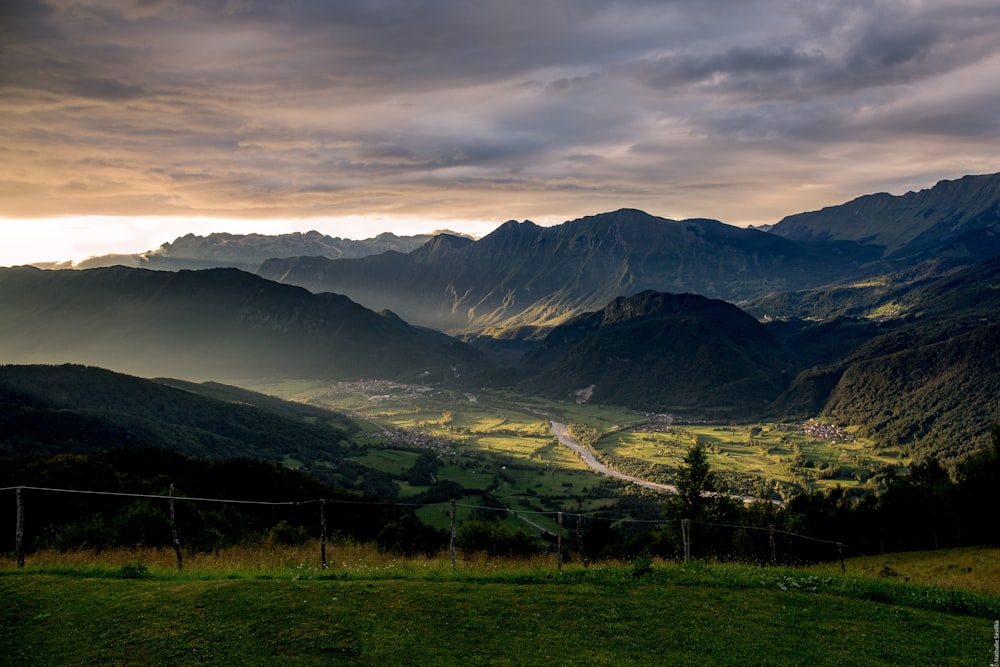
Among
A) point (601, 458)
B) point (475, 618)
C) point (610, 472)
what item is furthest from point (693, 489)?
point (601, 458)

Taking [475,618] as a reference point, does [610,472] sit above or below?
below

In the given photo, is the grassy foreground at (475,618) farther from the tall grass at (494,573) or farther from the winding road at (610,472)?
the winding road at (610,472)

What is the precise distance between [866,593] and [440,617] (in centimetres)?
1270

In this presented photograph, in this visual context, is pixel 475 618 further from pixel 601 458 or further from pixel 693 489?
pixel 601 458

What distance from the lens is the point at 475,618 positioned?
14.4 m

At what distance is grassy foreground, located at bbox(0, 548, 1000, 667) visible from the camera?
492 inches

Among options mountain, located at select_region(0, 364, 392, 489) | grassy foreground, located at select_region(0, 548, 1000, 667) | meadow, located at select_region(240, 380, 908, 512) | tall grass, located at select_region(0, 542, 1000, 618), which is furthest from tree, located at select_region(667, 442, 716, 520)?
mountain, located at select_region(0, 364, 392, 489)

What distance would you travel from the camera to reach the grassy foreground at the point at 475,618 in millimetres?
12500

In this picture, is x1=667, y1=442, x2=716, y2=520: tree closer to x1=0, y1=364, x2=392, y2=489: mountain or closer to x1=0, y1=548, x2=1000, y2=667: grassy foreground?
x1=0, y1=548, x2=1000, y2=667: grassy foreground

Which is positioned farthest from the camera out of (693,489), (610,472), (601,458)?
(601,458)

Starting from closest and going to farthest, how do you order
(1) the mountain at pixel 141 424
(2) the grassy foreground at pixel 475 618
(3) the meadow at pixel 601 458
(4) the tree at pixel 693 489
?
1. (2) the grassy foreground at pixel 475 618
2. (4) the tree at pixel 693 489
3. (1) the mountain at pixel 141 424
4. (3) the meadow at pixel 601 458

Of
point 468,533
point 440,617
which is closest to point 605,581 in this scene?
point 440,617

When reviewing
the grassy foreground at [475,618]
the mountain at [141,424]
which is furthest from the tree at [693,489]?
the mountain at [141,424]

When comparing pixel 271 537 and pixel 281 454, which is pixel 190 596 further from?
pixel 281 454
